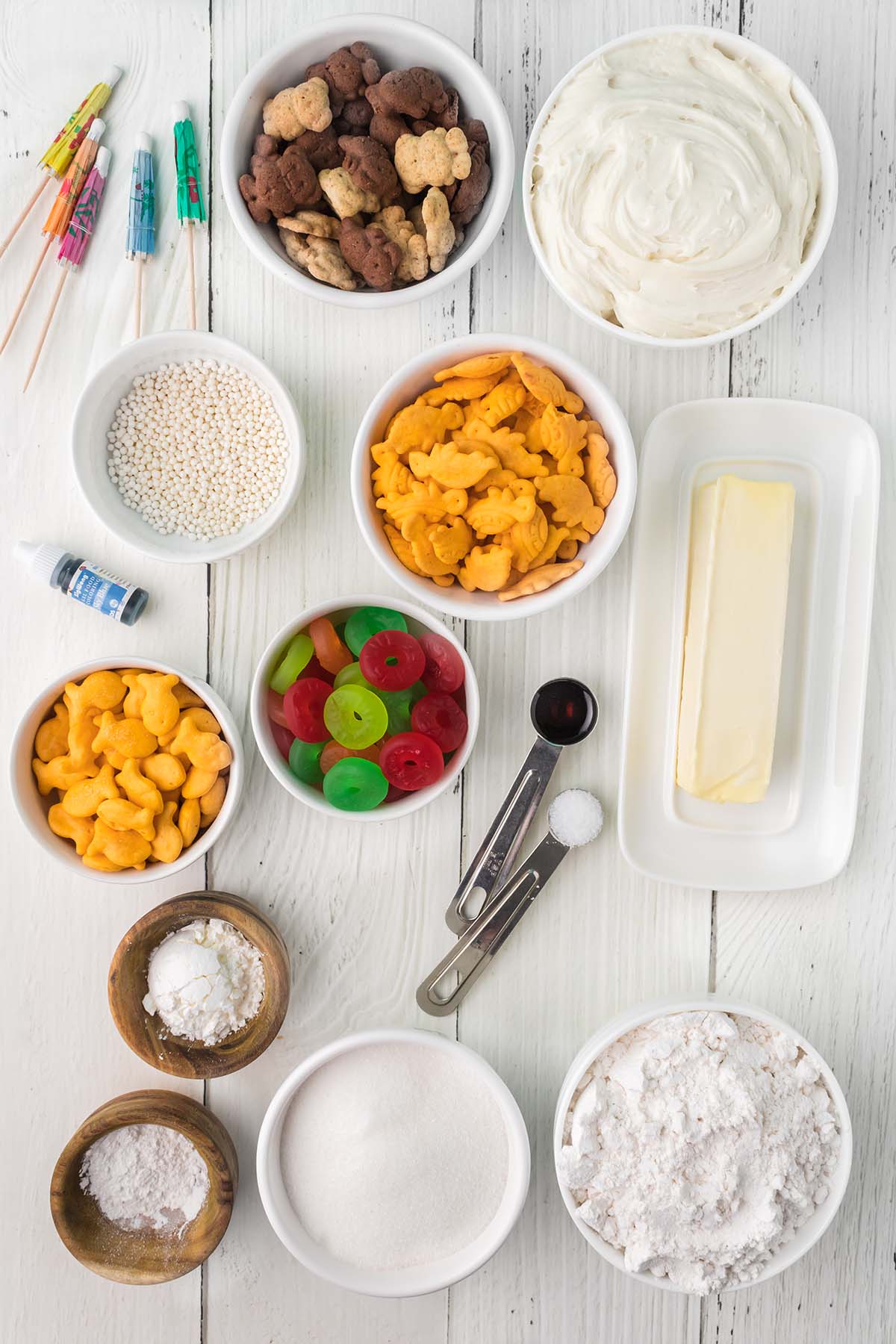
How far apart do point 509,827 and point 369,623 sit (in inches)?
12.2

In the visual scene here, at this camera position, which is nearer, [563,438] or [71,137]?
[563,438]

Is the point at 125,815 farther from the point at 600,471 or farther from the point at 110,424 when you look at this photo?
the point at 600,471

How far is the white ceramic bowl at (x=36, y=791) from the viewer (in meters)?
1.07

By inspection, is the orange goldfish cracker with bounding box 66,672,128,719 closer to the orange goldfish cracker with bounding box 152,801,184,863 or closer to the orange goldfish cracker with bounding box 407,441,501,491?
the orange goldfish cracker with bounding box 152,801,184,863

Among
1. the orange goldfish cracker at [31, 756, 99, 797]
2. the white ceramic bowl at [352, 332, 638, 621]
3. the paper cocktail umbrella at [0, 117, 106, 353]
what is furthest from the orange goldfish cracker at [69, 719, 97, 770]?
the paper cocktail umbrella at [0, 117, 106, 353]

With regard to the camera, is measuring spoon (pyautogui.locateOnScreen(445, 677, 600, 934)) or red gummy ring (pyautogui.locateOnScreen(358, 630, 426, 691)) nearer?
red gummy ring (pyautogui.locateOnScreen(358, 630, 426, 691))

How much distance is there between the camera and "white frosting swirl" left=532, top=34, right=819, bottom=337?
980mm

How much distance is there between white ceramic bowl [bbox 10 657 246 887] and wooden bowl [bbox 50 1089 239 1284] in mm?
286

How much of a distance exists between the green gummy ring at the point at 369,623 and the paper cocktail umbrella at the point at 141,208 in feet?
1.58

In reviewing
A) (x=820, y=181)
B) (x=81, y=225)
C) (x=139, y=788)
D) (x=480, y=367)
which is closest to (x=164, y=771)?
(x=139, y=788)

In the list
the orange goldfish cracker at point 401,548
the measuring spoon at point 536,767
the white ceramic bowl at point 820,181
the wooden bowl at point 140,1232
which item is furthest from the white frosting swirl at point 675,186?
the wooden bowl at point 140,1232

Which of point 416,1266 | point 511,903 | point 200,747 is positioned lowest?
point 416,1266

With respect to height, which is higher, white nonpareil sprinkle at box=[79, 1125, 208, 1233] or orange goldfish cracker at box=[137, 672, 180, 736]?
orange goldfish cracker at box=[137, 672, 180, 736]

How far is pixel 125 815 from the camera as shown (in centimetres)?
105
